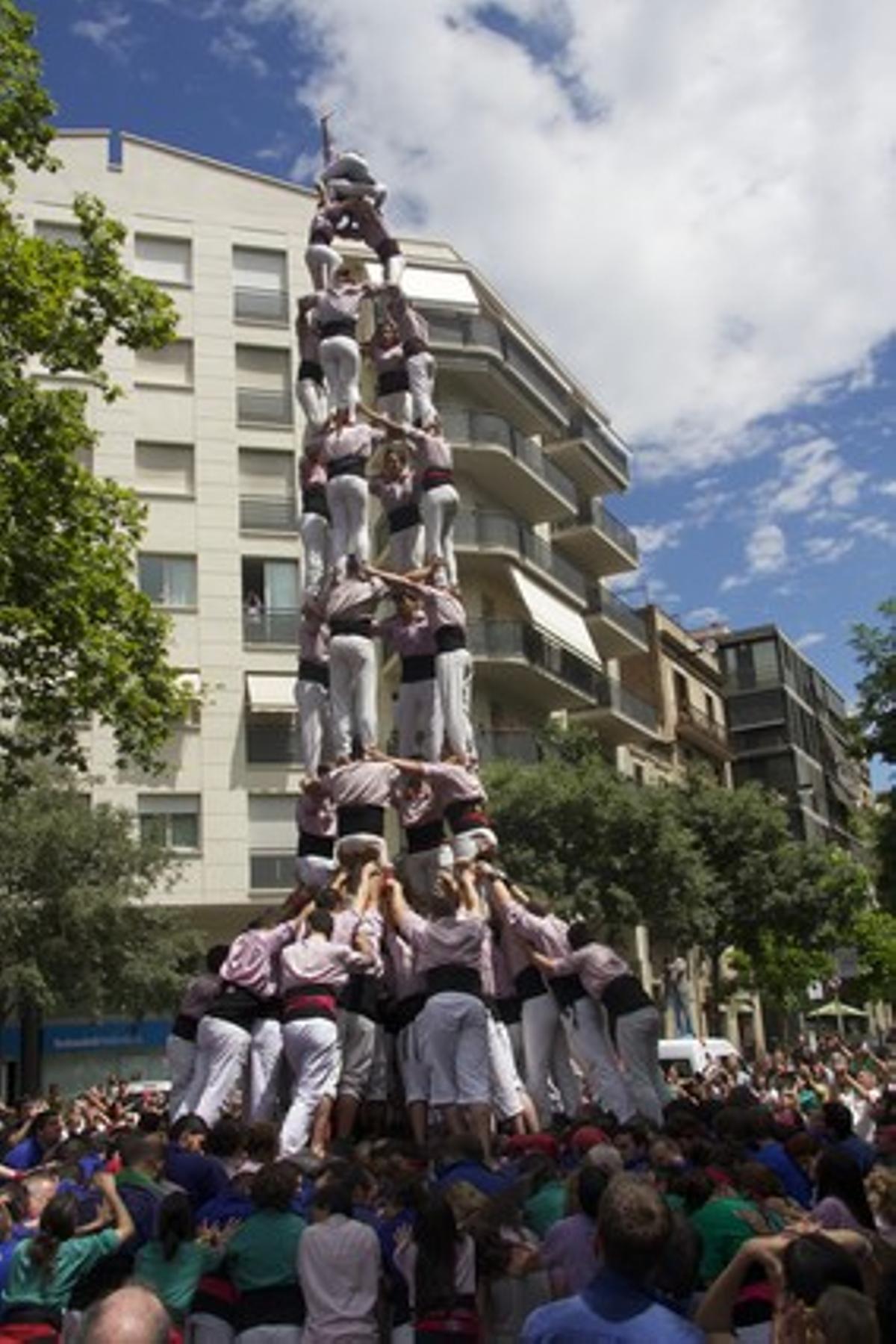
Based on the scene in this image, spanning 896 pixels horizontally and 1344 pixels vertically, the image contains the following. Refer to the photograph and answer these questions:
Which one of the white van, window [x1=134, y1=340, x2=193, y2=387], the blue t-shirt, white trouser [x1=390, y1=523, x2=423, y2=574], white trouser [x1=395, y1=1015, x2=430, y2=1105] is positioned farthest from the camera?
window [x1=134, y1=340, x2=193, y2=387]

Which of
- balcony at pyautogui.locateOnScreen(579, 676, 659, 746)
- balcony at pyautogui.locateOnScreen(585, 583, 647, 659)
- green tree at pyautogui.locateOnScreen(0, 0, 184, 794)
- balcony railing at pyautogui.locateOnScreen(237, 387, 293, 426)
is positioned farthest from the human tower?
balcony at pyautogui.locateOnScreen(585, 583, 647, 659)

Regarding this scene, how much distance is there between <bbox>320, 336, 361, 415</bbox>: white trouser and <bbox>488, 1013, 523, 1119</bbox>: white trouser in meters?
7.27

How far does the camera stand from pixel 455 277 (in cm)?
4175

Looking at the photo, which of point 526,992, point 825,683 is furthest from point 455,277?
point 825,683

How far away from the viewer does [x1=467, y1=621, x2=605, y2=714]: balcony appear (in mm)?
39031

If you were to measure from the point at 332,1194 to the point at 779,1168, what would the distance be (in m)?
2.70

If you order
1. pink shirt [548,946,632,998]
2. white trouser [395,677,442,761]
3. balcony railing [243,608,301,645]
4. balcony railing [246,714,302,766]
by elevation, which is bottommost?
pink shirt [548,946,632,998]

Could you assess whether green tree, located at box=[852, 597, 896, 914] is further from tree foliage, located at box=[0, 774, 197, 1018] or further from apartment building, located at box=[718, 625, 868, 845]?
apartment building, located at box=[718, 625, 868, 845]

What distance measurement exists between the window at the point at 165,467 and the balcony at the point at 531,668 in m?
8.80

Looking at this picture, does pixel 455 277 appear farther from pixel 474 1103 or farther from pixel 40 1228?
pixel 40 1228

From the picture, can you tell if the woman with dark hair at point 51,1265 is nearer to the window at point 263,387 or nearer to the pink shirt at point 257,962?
the pink shirt at point 257,962

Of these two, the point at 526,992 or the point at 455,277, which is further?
the point at 455,277

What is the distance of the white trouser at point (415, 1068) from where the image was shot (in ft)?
37.9

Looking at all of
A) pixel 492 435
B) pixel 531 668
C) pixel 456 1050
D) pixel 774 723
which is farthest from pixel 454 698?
pixel 774 723
